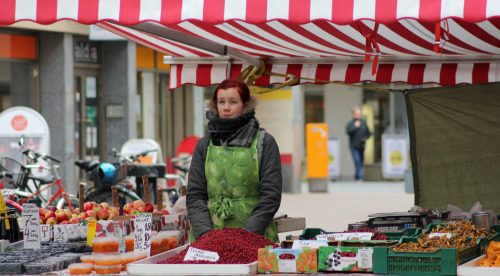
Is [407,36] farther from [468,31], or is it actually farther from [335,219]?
[335,219]

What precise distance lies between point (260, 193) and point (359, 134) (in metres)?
18.7

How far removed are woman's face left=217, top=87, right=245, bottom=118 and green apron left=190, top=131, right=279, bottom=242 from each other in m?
0.20

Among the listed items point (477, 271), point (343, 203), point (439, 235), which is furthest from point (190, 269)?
point (343, 203)

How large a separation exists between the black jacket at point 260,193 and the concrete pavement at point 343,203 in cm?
646

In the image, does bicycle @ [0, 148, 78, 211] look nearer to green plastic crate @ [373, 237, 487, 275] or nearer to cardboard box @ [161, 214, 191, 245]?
cardboard box @ [161, 214, 191, 245]

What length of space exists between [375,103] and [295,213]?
1152 centimetres

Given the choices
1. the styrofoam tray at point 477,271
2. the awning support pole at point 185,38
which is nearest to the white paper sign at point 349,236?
the styrofoam tray at point 477,271

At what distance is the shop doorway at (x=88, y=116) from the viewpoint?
57.8 ft

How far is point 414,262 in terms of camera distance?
157 inches

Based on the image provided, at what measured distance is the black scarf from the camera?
4906 millimetres

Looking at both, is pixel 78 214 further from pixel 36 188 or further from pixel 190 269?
pixel 36 188

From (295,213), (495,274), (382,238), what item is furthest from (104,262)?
(295,213)

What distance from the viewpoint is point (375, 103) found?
1004 inches

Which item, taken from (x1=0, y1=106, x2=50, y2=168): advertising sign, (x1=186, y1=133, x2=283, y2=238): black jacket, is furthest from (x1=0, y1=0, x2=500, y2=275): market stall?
(x1=0, y1=106, x2=50, y2=168): advertising sign
